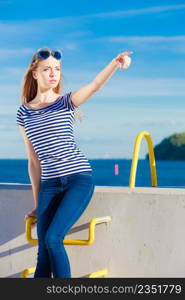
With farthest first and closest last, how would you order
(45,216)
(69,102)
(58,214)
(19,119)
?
(19,119)
(69,102)
(45,216)
(58,214)

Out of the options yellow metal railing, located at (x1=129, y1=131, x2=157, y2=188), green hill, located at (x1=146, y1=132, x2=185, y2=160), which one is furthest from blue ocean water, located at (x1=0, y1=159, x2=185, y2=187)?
yellow metal railing, located at (x1=129, y1=131, x2=157, y2=188)

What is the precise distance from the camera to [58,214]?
3.96 meters

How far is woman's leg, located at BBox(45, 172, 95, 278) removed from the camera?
3.93 m

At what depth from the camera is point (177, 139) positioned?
115 m

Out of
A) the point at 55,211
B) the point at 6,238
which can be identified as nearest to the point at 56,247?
the point at 55,211

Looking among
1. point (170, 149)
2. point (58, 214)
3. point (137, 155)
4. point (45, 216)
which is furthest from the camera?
point (170, 149)

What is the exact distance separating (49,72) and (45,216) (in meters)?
0.89

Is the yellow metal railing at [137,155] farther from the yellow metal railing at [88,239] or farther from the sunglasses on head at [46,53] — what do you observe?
the sunglasses on head at [46,53]

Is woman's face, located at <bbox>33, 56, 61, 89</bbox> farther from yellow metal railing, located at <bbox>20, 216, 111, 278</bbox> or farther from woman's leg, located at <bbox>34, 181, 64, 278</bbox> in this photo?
yellow metal railing, located at <bbox>20, 216, 111, 278</bbox>

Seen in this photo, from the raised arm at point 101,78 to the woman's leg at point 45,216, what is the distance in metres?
0.54

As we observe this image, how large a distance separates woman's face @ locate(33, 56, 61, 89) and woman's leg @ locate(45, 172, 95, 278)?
617mm

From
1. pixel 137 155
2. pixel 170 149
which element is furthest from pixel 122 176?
pixel 137 155

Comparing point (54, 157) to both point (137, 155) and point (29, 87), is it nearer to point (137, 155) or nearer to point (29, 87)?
point (29, 87)

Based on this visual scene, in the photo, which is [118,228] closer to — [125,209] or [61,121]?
[125,209]
